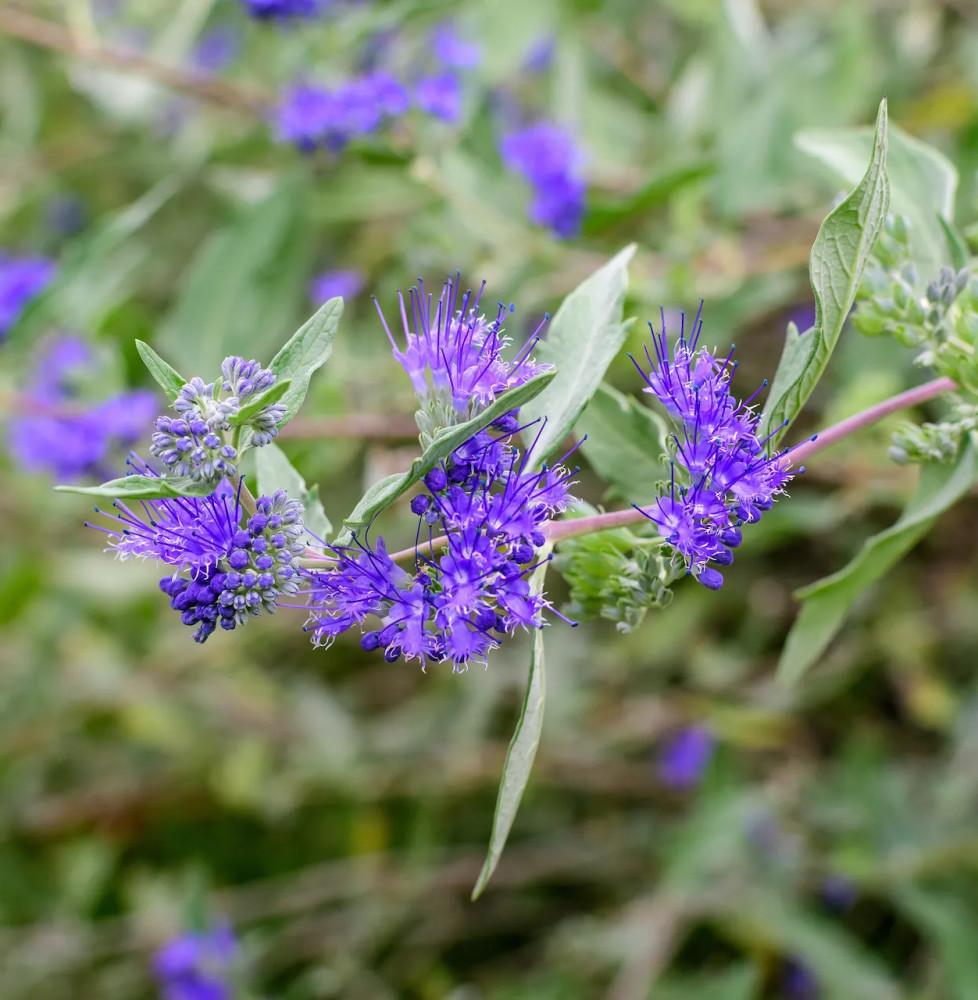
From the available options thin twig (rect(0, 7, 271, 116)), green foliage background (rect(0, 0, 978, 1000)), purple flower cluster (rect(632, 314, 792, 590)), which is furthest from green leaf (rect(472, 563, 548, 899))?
thin twig (rect(0, 7, 271, 116))

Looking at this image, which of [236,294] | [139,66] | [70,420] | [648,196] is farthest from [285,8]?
[70,420]

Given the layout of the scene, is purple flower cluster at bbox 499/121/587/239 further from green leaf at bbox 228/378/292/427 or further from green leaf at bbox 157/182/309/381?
green leaf at bbox 228/378/292/427

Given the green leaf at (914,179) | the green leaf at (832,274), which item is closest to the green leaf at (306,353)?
the green leaf at (832,274)

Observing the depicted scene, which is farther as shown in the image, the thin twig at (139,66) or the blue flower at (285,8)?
the thin twig at (139,66)

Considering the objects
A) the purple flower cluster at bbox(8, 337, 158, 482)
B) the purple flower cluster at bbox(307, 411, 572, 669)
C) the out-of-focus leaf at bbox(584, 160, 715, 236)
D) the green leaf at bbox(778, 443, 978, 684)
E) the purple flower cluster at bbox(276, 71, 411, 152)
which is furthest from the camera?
the purple flower cluster at bbox(8, 337, 158, 482)

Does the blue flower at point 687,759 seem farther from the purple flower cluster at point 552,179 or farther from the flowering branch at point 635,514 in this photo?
the flowering branch at point 635,514

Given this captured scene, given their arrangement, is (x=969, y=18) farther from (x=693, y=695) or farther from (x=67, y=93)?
(x=67, y=93)
